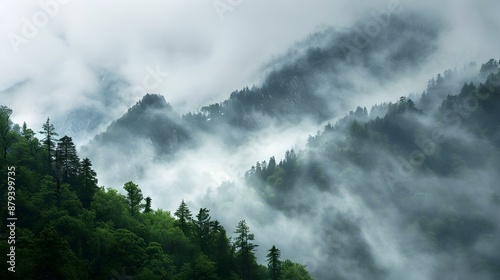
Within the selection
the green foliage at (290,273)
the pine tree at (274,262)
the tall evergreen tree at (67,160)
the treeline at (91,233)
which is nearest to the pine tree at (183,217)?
the treeline at (91,233)

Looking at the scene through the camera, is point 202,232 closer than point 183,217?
Yes

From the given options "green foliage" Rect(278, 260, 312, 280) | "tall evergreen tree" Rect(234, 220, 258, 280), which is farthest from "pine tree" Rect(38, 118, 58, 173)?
"green foliage" Rect(278, 260, 312, 280)

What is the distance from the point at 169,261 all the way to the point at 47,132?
129 feet

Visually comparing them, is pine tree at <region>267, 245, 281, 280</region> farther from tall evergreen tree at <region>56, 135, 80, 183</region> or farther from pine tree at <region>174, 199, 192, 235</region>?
tall evergreen tree at <region>56, 135, 80, 183</region>

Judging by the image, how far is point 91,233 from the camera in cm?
8769

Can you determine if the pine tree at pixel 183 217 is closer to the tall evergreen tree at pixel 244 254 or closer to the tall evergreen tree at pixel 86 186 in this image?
the tall evergreen tree at pixel 244 254

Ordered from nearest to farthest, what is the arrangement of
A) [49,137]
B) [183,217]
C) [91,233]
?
[91,233], [49,137], [183,217]

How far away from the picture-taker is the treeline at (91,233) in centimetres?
7075

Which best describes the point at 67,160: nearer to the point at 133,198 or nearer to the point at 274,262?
the point at 133,198

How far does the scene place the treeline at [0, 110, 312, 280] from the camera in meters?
70.8

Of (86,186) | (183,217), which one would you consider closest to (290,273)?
(183,217)

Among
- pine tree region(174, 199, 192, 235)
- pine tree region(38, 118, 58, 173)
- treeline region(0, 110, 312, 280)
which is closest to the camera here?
treeline region(0, 110, 312, 280)

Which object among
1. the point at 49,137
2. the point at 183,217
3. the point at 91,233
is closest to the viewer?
the point at 91,233

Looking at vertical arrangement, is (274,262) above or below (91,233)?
below
